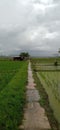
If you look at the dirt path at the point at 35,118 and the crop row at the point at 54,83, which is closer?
the dirt path at the point at 35,118

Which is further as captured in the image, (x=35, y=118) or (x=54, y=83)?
(x=54, y=83)

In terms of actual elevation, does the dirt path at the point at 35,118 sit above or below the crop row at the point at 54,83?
above

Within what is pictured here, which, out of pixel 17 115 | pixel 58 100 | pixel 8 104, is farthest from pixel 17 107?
pixel 58 100

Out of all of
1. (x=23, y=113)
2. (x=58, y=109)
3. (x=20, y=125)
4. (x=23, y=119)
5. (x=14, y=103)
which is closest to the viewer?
(x=20, y=125)

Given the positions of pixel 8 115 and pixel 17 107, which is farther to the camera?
pixel 17 107

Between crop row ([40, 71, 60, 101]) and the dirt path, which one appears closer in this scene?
→ the dirt path

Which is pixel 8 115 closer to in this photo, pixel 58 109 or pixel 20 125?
pixel 20 125

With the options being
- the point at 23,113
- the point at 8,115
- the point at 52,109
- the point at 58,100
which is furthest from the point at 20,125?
the point at 58,100

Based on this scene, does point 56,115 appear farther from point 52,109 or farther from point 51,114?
point 52,109

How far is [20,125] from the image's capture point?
21.6 ft

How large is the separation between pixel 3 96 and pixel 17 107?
1466 mm

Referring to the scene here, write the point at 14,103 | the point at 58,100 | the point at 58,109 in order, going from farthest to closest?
the point at 58,100, the point at 58,109, the point at 14,103

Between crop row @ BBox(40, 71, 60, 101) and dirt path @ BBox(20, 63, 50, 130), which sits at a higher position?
dirt path @ BBox(20, 63, 50, 130)

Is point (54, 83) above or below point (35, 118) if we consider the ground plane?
below
